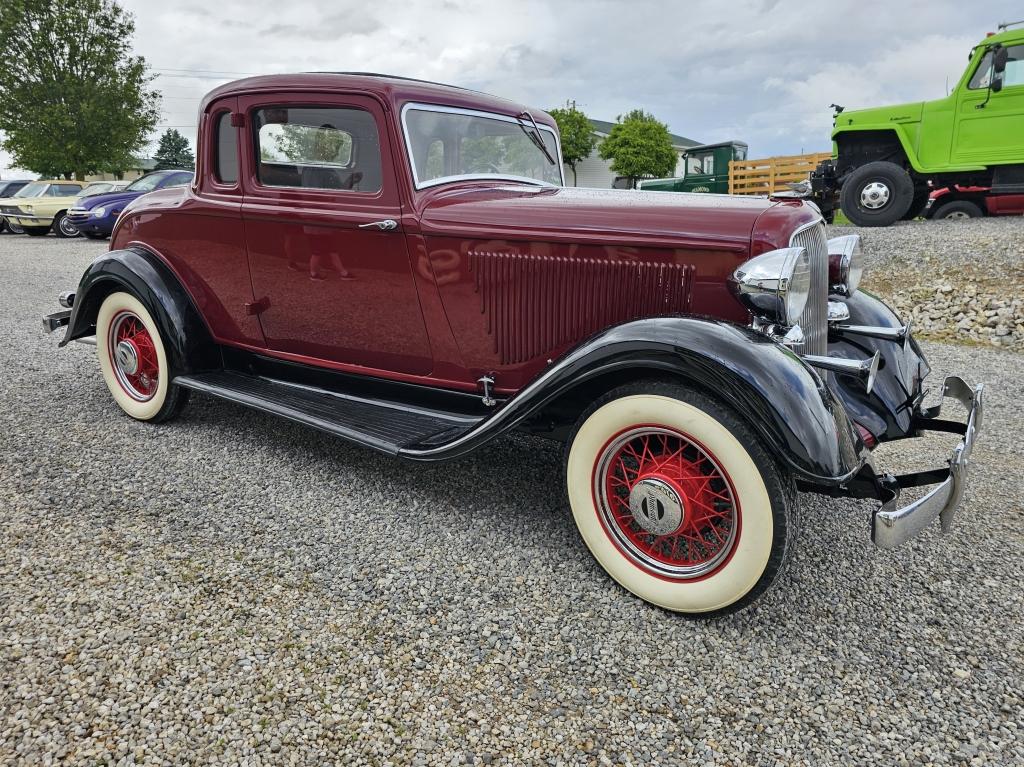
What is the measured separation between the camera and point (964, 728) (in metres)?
1.79

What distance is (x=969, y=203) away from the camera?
35.2 feet

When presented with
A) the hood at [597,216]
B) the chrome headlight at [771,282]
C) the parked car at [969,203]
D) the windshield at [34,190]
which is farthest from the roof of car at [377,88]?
the windshield at [34,190]

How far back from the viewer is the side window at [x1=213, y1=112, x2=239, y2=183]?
136 inches

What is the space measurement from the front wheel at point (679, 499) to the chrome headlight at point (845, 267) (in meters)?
1.56

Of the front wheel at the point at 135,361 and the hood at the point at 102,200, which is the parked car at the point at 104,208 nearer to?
the hood at the point at 102,200

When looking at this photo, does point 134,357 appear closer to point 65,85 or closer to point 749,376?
point 749,376

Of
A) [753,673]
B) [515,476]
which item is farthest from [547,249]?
[753,673]

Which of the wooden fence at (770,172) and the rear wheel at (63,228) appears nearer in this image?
the wooden fence at (770,172)

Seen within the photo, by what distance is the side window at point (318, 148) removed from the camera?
303 centimetres

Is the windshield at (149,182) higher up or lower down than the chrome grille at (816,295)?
higher up

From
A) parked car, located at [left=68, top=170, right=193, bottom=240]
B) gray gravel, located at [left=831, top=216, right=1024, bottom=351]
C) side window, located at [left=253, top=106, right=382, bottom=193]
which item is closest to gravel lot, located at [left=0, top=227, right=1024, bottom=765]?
side window, located at [left=253, top=106, right=382, bottom=193]

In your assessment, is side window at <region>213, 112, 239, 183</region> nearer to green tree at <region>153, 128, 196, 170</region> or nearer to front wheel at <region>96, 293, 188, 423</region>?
front wheel at <region>96, 293, 188, 423</region>

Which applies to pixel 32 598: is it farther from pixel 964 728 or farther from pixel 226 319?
pixel 964 728

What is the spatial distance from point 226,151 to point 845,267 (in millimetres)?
3232
